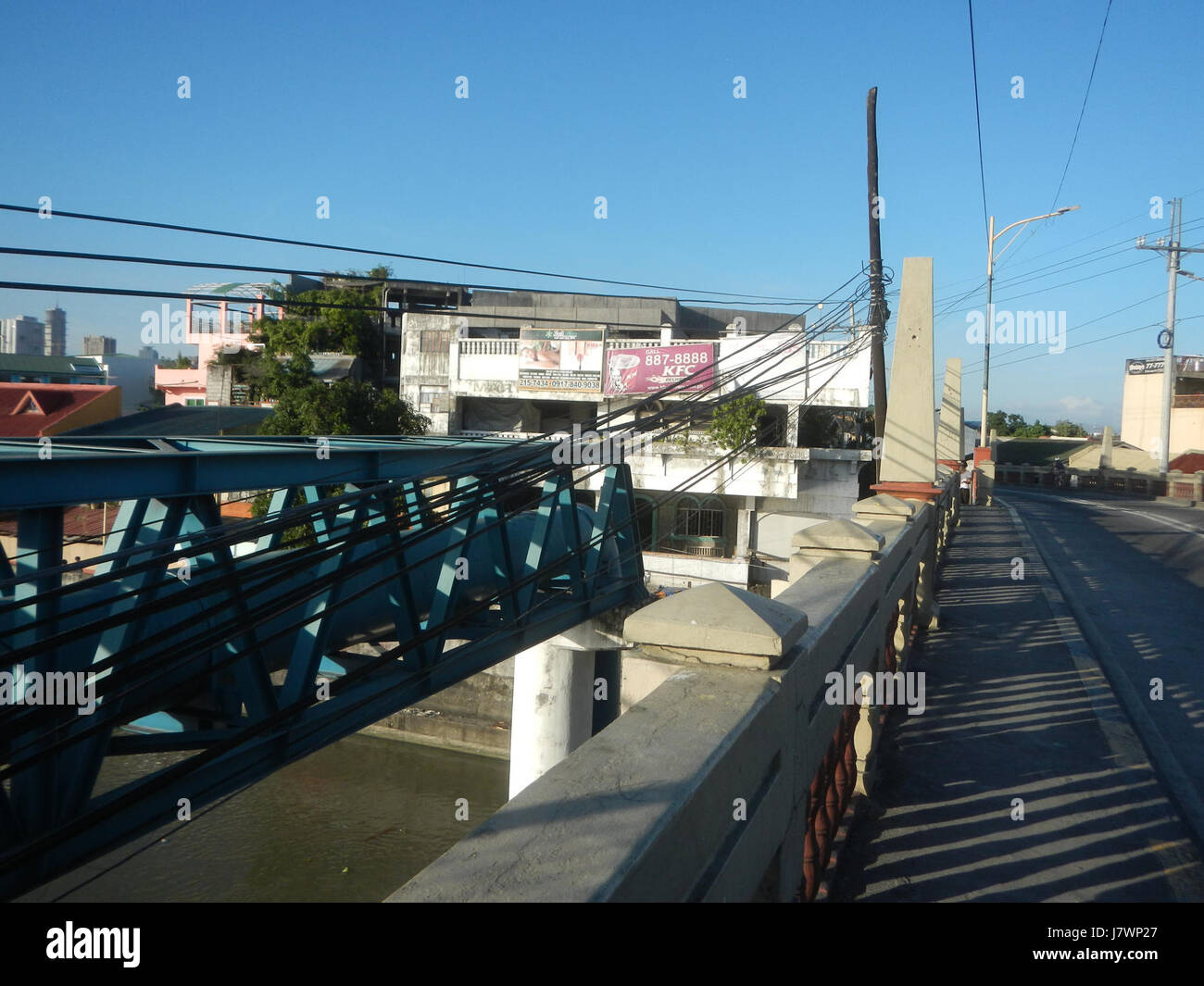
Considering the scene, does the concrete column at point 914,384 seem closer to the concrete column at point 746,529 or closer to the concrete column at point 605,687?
the concrete column at point 605,687

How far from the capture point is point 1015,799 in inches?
157

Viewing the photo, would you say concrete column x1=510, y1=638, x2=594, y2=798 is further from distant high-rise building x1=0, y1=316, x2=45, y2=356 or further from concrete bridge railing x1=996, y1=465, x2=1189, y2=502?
distant high-rise building x1=0, y1=316, x2=45, y2=356

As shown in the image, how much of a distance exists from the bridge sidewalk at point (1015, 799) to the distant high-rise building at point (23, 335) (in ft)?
389

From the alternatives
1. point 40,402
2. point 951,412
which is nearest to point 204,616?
point 40,402

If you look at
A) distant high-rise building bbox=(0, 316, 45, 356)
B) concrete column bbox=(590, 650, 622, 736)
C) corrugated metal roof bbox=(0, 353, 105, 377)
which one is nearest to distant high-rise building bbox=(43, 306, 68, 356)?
distant high-rise building bbox=(0, 316, 45, 356)

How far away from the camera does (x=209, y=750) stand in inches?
174

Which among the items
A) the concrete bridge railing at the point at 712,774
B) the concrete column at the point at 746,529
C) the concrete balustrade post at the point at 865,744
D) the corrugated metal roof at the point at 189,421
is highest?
the corrugated metal roof at the point at 189,421

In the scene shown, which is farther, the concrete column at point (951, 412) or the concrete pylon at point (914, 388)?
the concrete column at point (951, 412)

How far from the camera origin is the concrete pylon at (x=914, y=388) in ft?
28.6

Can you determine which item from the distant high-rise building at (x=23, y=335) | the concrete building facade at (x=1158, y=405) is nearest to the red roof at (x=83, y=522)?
the concrete building facade at (x=1158, y=405)

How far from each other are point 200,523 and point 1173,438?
54543 mm

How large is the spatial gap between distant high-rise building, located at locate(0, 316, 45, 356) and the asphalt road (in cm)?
11362
